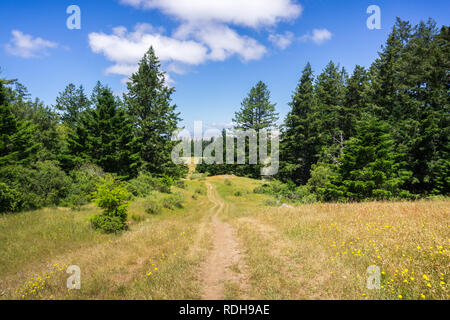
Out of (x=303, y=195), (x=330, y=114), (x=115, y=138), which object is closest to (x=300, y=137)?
(x=330, y=114)

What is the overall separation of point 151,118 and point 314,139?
26.6 m

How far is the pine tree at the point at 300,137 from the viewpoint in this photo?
1344 inches

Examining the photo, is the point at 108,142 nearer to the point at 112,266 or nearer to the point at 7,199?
the point at 7,199

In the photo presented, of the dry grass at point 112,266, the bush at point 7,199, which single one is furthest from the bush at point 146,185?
the dry grass at point 112,266

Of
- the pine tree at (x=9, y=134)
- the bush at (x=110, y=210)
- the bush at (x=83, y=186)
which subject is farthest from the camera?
the pine tree at (x=9, y=134)

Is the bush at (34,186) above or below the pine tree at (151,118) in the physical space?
below

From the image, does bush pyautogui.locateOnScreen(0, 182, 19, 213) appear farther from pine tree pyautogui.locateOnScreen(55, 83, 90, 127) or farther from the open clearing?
pine tree pyautogui.locateOnScreen(55, 83, 90, 127)

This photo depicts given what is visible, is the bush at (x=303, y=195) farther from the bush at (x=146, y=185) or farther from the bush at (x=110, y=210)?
the bush at (x=110, y=210)

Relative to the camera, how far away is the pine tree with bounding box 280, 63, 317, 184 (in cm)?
3412

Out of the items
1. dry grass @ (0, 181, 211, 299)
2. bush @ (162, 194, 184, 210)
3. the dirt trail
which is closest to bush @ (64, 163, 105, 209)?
dry grass @ (0, 181, 211, 299)

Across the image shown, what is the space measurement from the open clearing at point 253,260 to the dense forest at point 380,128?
1096 centimetres

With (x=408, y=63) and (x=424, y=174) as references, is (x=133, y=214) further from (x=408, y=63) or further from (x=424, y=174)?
(x=408, y=63)

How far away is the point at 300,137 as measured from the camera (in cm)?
3453

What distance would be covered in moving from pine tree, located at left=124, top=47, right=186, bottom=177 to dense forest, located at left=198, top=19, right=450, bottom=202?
18.3m
